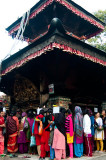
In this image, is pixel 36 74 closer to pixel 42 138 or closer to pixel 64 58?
pixel 64 58

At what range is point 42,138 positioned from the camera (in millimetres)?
5770

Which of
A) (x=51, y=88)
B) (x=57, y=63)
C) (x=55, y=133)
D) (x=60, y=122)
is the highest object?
(x=57, y=63)

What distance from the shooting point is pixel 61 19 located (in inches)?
378

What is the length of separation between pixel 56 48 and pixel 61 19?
436 centimetres

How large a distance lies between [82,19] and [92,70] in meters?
3.40

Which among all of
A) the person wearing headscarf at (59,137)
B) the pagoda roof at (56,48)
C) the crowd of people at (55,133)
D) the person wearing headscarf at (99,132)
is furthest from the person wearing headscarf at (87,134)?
the pagoda roof at (56,48)

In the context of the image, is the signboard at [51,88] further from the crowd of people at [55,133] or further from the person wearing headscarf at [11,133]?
the person wearing headscarf at [11,133]

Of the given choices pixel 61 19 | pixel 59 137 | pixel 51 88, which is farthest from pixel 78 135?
pixel 61 19

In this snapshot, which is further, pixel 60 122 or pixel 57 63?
pixel 57 63

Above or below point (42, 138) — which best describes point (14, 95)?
above

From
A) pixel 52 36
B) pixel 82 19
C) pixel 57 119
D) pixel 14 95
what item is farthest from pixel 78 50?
pixel 14 95

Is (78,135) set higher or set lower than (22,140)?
higher

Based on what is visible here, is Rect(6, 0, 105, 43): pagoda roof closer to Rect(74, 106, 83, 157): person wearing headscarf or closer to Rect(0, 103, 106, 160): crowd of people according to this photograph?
Rect(0, 103, 106, 160): crowd of people

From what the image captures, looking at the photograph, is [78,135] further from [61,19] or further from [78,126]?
[61,19]
